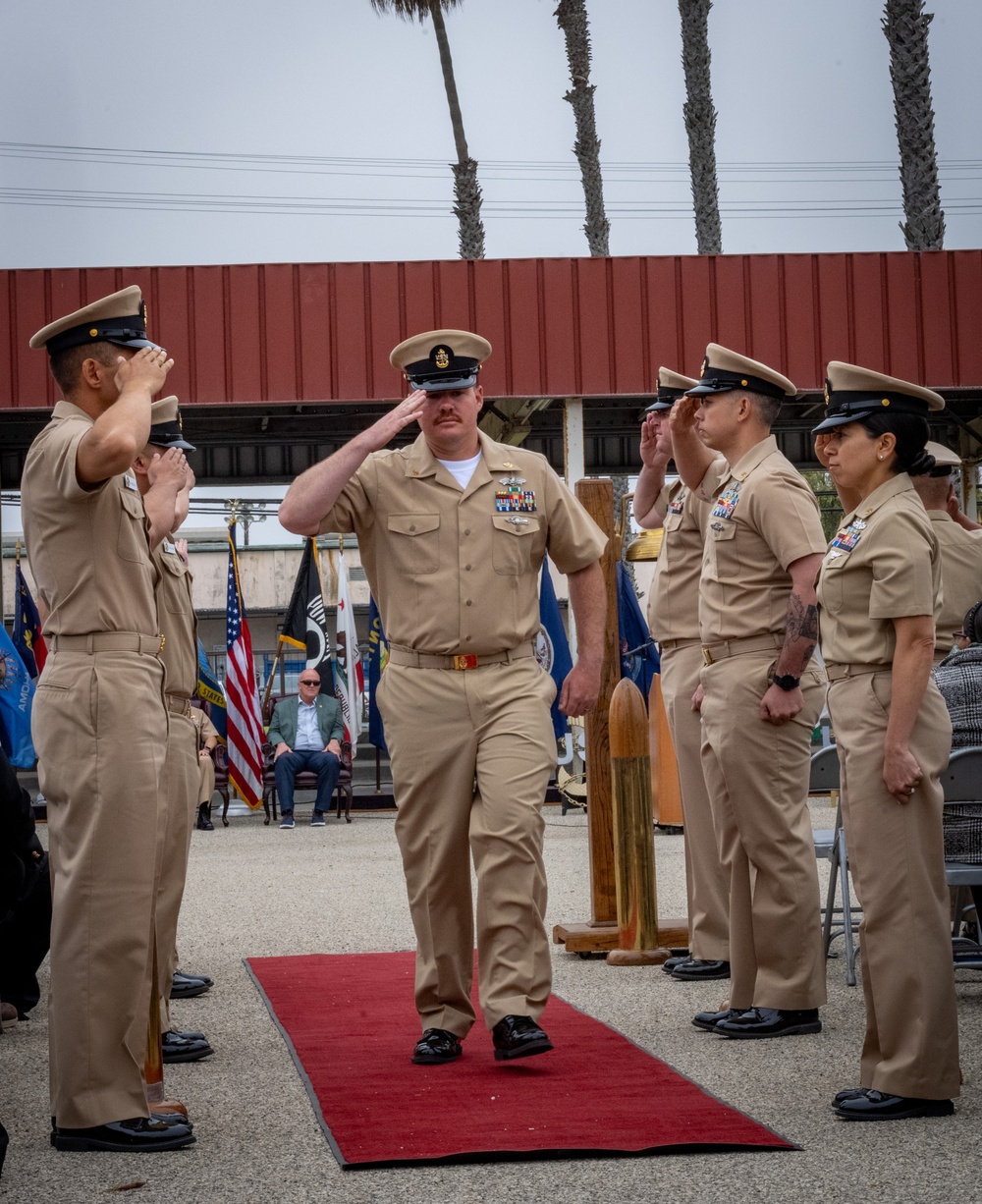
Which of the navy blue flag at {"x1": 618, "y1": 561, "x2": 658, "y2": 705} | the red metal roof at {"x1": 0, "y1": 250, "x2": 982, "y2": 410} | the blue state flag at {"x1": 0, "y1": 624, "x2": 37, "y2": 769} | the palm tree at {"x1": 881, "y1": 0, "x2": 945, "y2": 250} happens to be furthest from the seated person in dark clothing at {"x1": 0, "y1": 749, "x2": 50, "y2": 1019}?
the palm tree at {"x1": 881, "y1": 0, "x2": 945, "y2": 250}

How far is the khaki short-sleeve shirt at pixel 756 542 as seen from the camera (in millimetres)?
5254

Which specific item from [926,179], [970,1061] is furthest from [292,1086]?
[926,179]

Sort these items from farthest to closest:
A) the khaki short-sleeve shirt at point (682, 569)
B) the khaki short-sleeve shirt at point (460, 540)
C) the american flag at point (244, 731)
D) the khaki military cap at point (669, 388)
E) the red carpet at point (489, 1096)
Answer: the american flag at point (244, 731) < the khaki military cap at point (669, 388) < the khaki short-sleeve shirt at point (682, 569) < the khaki short-sleeve shirt at point (460, 540) < the red carpet at point (489, 1096)

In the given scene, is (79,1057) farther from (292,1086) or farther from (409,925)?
(409,925)

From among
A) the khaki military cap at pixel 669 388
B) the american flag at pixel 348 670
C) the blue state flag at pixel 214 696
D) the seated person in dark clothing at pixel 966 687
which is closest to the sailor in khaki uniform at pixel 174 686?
the khaki military cap at pixel 669 388

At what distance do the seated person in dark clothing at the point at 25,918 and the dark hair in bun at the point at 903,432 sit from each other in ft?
10.4

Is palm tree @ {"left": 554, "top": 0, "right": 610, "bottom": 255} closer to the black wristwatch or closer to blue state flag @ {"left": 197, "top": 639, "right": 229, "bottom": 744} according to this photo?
blue state flag @ {"left": 197, "top": 639, "right": 229, "bottom": 744}

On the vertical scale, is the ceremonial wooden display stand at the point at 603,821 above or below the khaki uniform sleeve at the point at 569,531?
below

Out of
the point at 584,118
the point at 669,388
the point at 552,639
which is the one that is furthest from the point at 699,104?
the point at 669,388

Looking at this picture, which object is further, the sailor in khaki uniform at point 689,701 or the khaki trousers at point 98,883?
the sailor in khaki uniform at point 689,701

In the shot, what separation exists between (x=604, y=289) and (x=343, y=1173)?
50.6 feet

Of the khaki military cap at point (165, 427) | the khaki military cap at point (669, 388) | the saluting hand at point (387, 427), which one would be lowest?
the saluting hand at point (387, 427)

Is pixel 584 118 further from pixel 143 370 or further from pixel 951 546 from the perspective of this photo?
pixel 143 370

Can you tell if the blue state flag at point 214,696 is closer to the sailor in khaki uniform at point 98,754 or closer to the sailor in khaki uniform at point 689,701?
the sailor in khaki uniform at point 689,701
